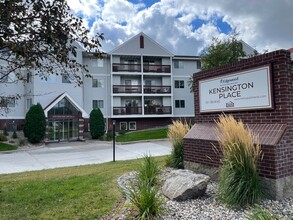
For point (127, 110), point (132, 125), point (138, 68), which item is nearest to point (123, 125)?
point (132, 125)

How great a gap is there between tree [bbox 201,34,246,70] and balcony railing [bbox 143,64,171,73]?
37.3 ft

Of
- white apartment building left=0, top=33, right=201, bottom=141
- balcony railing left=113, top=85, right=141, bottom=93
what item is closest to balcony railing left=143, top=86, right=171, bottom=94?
white apartment building left=0, top=33, right=201, bottom=141

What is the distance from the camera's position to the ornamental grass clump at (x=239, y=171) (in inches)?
172

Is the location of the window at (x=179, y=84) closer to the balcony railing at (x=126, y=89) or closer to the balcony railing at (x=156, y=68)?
the balcony railing at (x=156, y=68)

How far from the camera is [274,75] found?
5.39m

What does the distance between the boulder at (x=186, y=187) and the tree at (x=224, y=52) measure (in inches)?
684

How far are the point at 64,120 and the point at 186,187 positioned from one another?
79.9 feet

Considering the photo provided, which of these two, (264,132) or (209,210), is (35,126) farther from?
(209,210)

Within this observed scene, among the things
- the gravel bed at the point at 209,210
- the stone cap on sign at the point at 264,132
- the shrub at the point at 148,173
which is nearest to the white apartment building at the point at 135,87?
the stone cap on sign at the point at 264,132

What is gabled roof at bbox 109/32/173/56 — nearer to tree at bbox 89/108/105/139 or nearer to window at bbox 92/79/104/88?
window at bbox 92/79/104/88

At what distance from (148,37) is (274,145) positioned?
98.0 feet

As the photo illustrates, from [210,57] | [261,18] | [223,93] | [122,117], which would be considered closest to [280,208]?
[223,93]

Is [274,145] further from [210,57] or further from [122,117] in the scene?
[122,117]

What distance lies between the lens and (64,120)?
27531 mm
